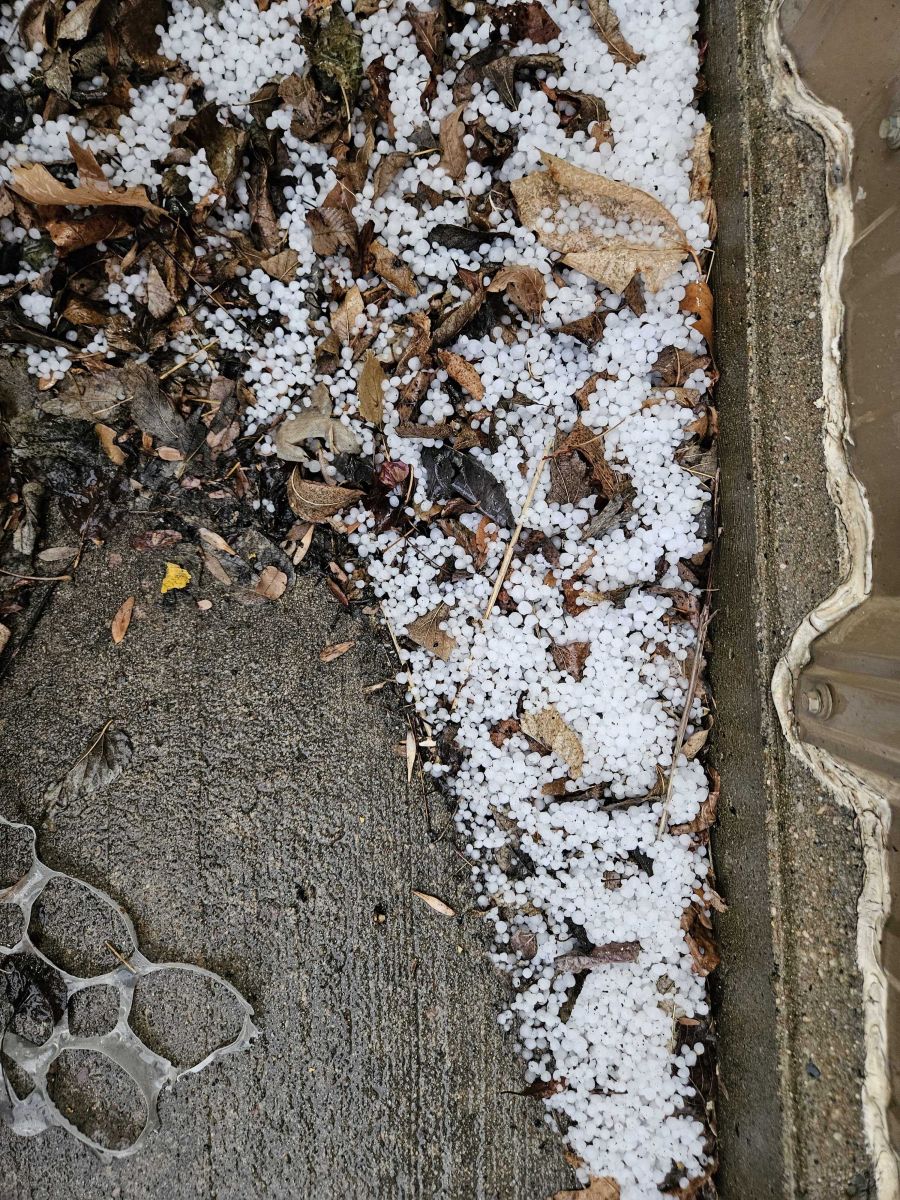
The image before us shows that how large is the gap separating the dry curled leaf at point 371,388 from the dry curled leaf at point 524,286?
1.06 feet

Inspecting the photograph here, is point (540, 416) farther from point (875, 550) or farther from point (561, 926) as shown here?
point (561, 926)

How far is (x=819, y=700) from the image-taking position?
4.70 feet

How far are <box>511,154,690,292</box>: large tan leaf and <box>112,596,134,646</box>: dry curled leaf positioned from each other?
1339mm

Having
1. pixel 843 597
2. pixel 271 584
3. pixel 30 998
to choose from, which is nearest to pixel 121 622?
pixel 271 584

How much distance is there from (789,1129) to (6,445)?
7.73ft

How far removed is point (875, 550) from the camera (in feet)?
4.62

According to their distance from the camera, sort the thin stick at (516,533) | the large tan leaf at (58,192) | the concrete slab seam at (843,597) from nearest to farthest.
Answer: the concrete slab seam at (843,597), the large tan leaf at (58,192), the thin stick at (516,533)

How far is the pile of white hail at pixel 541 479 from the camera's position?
5.45 feet

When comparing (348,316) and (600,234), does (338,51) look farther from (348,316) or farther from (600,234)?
(600,234)

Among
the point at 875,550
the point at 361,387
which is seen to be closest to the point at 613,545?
the point at 875,550

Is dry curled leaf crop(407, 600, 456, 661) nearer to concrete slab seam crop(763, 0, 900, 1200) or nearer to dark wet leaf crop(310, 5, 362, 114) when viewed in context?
concrete slab seam crop(763, 0, 900, 1200)

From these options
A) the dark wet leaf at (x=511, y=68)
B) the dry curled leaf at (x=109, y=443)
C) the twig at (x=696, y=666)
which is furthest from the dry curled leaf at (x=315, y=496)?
the dark wet leaf at (x=511, y=68)

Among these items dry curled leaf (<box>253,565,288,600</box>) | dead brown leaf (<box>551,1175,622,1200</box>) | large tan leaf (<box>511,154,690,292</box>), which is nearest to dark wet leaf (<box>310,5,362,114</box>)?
large tan leaf (<box>511,154,690,292</box>)

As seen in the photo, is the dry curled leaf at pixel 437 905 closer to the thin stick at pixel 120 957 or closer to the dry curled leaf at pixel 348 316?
the thin stick at pixel 120 957
